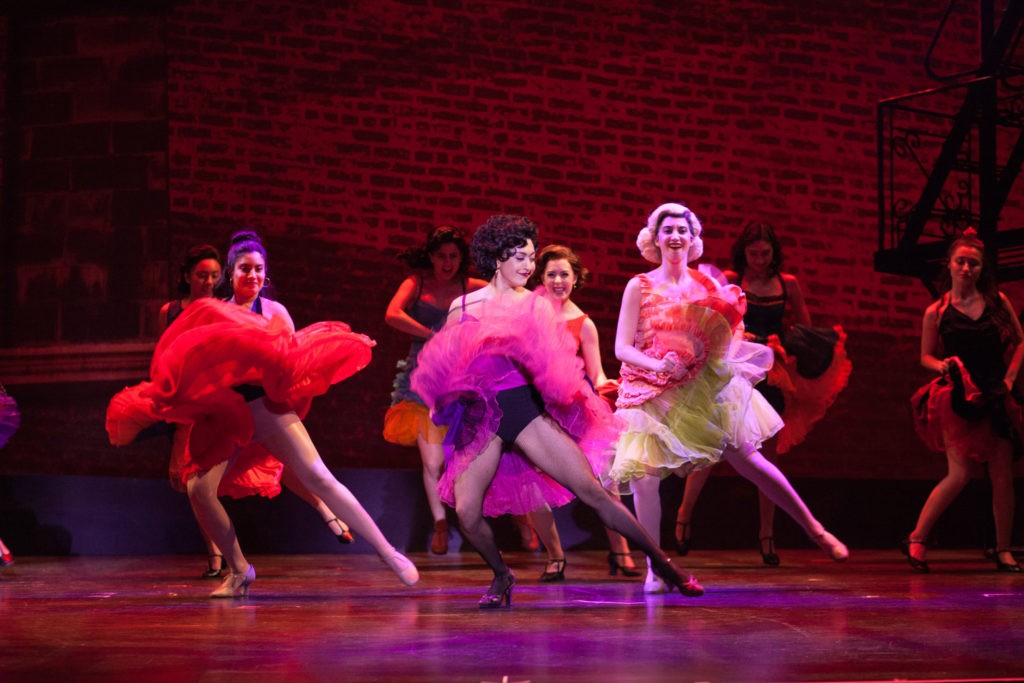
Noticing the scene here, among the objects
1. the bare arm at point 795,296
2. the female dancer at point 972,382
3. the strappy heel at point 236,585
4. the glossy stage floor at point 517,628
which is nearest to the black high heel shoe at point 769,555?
the glossy stage floor at point 517,628

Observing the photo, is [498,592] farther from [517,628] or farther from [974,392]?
[974,392]

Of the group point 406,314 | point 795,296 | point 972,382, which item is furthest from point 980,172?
point 406,314

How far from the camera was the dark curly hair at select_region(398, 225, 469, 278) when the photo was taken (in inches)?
272

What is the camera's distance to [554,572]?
5.79 meters

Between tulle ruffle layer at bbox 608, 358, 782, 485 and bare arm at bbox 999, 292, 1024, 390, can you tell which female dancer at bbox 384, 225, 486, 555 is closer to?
tulle ruffle layer at bbox 608, 358, 782, 485

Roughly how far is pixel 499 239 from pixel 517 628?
1393 mm

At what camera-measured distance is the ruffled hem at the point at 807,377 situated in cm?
677

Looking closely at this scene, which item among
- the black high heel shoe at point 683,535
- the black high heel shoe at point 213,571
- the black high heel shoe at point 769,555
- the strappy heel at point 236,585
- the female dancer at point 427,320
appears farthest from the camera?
the black high heel shoe at point 683,535

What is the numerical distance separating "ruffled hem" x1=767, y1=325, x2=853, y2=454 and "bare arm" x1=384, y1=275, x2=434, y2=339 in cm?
183

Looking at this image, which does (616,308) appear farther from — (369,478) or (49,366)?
(49,366)

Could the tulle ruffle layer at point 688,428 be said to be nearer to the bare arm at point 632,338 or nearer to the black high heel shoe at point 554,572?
the bare arm at point 632,338

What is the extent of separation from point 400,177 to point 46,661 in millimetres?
5777

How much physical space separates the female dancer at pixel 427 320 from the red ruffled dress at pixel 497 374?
2254mm

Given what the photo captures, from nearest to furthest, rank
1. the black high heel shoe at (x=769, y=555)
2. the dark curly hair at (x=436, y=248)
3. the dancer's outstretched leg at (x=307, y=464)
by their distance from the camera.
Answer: the dancer's outstretched leg at (x=307, y=464) → the black high heel shoe at (x=769, y=555) → the dark curly hair at (x=436, y=248)
